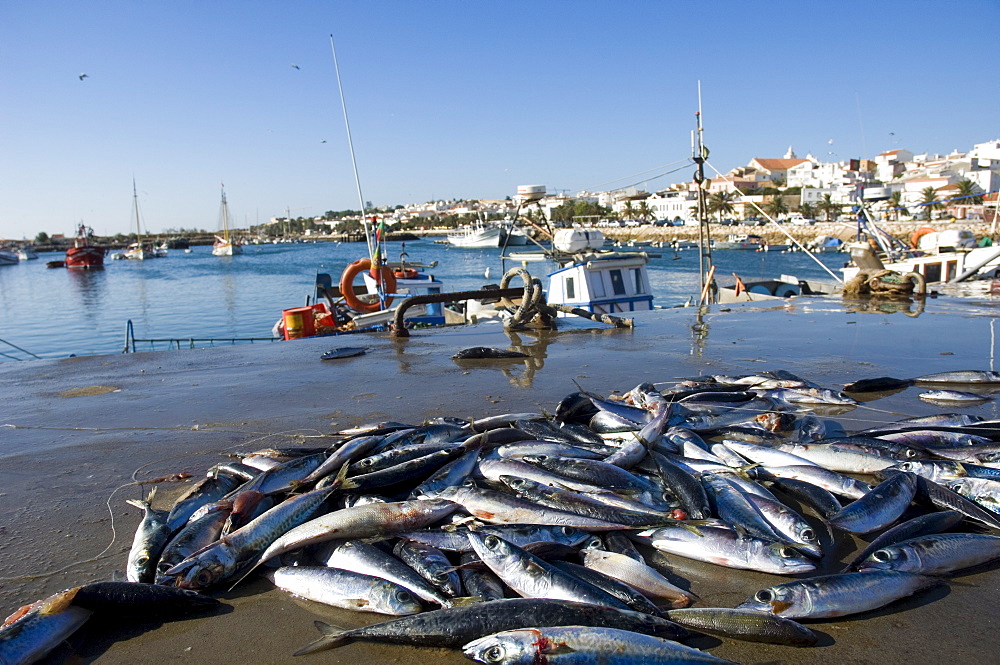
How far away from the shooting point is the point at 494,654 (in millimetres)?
2637

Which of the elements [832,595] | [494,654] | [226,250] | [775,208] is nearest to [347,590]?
[494,654]

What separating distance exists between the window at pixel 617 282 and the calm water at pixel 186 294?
64.1 feet

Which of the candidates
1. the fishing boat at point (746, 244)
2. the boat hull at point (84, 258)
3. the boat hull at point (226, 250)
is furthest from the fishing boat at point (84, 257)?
the fishing boat at point (746, 244)

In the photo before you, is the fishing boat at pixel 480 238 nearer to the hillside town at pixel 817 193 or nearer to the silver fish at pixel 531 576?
the hillside town at pixel 817 193

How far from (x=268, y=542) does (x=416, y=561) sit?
96cm

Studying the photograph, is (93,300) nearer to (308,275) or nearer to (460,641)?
(308,275)

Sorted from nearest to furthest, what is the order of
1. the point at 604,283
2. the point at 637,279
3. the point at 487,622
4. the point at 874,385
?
the point at 487,622 → the point at 874,385 → the point at 604,283 → the point at 637,279

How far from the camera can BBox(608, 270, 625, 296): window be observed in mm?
20245

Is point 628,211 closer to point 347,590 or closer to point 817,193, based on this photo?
point 817,193

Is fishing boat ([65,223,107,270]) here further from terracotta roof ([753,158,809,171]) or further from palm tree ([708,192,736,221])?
terracotta roof ([753,158,809,171])

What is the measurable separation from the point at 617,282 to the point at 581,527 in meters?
17.3

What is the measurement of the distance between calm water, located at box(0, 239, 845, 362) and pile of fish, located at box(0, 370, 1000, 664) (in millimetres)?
21531

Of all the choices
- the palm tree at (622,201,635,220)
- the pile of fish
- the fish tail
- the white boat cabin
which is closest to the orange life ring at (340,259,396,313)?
the white boat cabin

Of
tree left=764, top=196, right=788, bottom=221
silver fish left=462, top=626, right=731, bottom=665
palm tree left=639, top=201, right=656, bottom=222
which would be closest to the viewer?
silver fish left=462, top=626, right=731, bottom=665
